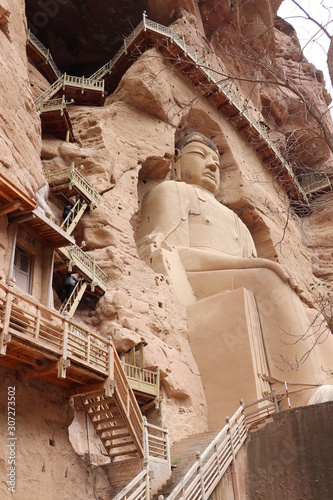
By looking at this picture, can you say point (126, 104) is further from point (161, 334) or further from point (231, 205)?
point (161, 334)

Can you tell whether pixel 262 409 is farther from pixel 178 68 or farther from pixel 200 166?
pixel 178 68

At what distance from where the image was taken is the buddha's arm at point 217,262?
1495 centimetres

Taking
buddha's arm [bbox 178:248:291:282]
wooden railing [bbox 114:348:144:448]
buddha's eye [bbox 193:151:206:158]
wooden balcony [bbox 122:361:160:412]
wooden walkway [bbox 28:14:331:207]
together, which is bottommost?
wooden railing [bbox 114:348:144:448]

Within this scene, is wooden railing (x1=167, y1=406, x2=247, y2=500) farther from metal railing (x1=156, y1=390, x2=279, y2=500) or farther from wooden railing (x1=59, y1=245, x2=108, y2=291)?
wooden railing (x1=59, y1=245, x2=108, y2=291)

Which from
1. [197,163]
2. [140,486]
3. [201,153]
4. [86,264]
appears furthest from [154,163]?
[140,486]

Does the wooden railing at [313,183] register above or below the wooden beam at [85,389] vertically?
above

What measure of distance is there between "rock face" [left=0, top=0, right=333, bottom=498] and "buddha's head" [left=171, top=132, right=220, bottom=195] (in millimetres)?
882

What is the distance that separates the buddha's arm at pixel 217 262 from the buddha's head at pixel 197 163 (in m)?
4.43

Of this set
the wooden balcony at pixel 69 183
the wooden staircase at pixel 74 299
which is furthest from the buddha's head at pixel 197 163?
the wooden staircase at pixel 74 299

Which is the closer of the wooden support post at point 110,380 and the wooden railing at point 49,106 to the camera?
the wooden support post at point 110,380

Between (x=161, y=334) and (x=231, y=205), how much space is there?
355 inches

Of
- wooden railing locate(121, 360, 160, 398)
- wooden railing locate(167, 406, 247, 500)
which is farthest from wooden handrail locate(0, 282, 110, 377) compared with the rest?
wooden railing locate(121, 360, 160, 398)

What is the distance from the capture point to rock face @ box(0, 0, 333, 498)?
10.3m

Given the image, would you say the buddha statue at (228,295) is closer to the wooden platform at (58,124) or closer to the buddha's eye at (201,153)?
the buddha's eye at (201,153)
